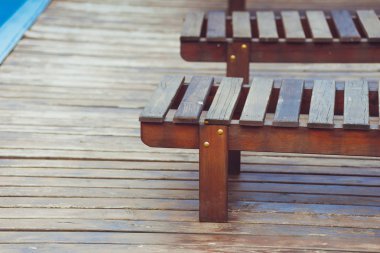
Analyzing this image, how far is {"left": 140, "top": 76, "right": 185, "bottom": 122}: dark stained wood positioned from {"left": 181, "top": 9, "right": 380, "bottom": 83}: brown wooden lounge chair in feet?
2.28

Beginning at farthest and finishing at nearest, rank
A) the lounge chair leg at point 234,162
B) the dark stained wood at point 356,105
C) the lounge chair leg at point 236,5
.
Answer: the lounge chair leg at point 236,5, the lounge chair leg at point 234,162, the dark stained wood at point 356,105

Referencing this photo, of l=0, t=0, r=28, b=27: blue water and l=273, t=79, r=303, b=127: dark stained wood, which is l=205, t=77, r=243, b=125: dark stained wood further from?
l=0, t=0, r=28, b=27: blue water

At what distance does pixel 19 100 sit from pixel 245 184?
158 cm

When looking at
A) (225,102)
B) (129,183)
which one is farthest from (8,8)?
(225,102)

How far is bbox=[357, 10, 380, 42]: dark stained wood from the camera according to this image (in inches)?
151

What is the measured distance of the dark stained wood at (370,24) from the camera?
3.83 metres

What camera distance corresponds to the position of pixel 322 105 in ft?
9.75

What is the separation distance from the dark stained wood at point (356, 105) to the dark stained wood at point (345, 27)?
24.5 inches

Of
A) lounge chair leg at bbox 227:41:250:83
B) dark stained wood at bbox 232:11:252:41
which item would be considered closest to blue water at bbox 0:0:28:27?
dark stained wood at bbox 232:11:252:41

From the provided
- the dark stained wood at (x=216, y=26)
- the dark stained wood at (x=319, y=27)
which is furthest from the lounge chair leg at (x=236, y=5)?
the dark stained wood at (x=319, y=27)

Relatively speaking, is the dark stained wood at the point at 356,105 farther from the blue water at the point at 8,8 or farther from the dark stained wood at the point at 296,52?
the blue water at the point at 8,8

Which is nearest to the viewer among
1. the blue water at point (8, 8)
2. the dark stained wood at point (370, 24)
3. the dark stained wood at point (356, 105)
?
the dark stained wood at point (356, 105)

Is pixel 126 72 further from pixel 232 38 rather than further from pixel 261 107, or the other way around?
pixel 261 107

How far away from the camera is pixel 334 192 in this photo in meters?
3.24
